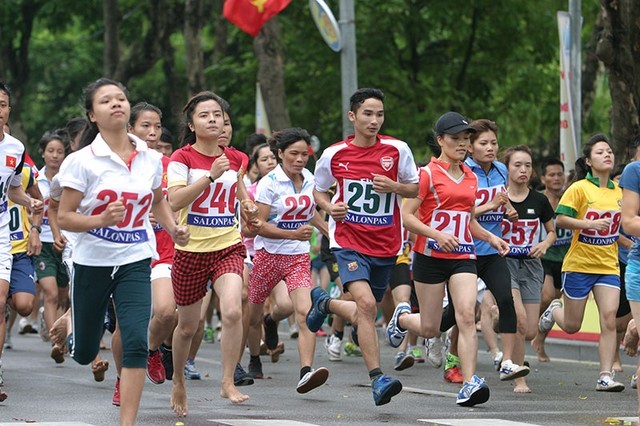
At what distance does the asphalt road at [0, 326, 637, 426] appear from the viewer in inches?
360

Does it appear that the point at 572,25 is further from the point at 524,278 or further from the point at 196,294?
the point at 196,294

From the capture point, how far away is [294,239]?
11750mm

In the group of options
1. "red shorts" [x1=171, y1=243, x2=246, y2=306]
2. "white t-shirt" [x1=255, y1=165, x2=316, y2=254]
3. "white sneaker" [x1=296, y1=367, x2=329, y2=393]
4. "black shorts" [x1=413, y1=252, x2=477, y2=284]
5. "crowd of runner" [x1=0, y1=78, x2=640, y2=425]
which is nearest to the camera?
"crowd of runner" [x1=0, y1=78, x2=640, y2=425]

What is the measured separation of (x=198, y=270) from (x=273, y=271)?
2228 millimetres

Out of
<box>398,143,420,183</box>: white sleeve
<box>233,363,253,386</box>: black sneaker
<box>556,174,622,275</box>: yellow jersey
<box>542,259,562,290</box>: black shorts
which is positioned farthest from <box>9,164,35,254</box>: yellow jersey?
<box>542,259,562,290</box>: black shorts

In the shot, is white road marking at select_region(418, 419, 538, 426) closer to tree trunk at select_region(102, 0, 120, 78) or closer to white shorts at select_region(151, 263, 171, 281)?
white shorts at select_region(151, 263, 171, 281)

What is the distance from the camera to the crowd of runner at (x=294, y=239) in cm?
785

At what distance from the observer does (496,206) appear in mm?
11508

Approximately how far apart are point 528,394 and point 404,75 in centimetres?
1684

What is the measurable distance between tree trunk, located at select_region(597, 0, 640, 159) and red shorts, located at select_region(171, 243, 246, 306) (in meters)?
7.45

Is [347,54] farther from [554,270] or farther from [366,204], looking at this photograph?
[366,204]

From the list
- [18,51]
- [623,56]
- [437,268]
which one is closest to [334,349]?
[437,268]

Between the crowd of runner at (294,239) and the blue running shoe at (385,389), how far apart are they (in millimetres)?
13

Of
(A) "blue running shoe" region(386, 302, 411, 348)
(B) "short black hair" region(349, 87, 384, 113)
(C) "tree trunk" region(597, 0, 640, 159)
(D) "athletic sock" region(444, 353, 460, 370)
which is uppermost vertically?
(C) "tree trunk" region(597, 0, 640, 159)
